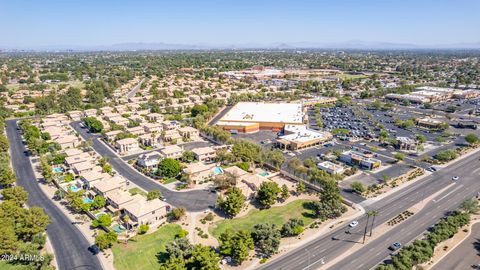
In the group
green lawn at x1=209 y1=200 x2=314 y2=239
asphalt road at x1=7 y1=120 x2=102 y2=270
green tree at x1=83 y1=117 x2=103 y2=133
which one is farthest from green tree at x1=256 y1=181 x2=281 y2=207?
green tree at x1=83 y1=117 x2=103 y2=133

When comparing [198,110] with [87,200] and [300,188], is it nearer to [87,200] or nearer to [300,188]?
[87,200]

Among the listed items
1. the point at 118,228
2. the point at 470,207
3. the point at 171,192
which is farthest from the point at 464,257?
the point at 118,228

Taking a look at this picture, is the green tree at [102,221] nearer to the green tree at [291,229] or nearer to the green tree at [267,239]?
the green tree at [267,239]

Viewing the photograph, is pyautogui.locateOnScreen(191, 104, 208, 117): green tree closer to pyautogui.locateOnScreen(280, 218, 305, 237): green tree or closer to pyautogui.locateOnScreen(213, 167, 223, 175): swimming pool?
pyautogui.locateOnScreen(213, 167, 223, 175): swimming pool

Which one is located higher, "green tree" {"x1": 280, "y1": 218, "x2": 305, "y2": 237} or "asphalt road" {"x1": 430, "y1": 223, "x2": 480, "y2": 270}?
"green tree" {"x1": 280, "y1": 218, "x2": 305, "y2": 237}

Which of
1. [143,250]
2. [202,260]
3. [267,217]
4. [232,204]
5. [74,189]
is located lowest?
[267,217]

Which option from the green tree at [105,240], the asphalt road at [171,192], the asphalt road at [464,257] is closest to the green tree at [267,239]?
the asphalt road at [171,192]

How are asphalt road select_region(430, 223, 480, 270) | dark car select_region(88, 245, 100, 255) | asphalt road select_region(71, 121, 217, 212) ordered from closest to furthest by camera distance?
asphalt road select_region(430, 223, 480, 270), dark car select_region(88, 245, 100, 255), asphalt road select_region(71, 121, 217, 212)
